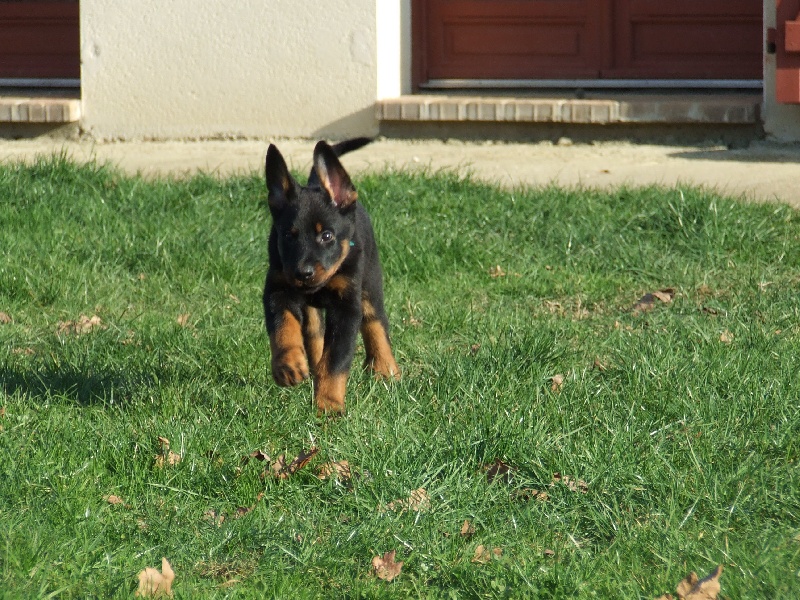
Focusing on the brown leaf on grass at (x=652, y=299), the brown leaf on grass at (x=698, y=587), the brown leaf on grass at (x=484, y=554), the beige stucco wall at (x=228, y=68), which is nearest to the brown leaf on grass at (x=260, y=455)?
the brown leaf on grass at (x=484, y=554)

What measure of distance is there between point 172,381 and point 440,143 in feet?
18.1

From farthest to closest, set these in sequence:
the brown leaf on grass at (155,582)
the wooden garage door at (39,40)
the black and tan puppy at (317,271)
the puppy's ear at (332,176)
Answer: the wooden garage door at (39,40)
the puppy's ear at (332,176)
the black and tan puppy at (317,271)
the brown leaf on grass at (155,582)

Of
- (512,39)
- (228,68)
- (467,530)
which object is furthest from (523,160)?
(467,530)

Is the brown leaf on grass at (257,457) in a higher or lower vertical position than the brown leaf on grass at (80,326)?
lower

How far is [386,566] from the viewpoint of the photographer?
120 inches

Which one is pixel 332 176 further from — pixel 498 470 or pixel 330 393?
pixel 498 470

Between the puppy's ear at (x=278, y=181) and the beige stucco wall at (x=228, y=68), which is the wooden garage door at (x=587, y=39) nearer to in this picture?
the beige stucco wall at (x=228, y=68)

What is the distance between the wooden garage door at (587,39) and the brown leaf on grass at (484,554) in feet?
24.5

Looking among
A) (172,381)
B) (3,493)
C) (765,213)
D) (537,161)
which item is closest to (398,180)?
(537,161)

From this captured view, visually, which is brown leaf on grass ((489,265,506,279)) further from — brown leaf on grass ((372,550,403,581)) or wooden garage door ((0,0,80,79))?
wooden garage door ((0,0,80,79))

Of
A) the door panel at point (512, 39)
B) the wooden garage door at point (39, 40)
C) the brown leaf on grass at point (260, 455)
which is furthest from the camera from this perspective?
the wooden garage door at point (39, 40)

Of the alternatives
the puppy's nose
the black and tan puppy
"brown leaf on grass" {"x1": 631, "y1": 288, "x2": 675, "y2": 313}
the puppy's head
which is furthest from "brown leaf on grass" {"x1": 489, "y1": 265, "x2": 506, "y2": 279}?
the puppy's nose

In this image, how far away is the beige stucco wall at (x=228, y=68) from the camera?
31.9 ft

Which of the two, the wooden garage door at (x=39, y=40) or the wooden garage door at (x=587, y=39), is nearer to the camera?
the wooden garage door at (x=587, y=39)
